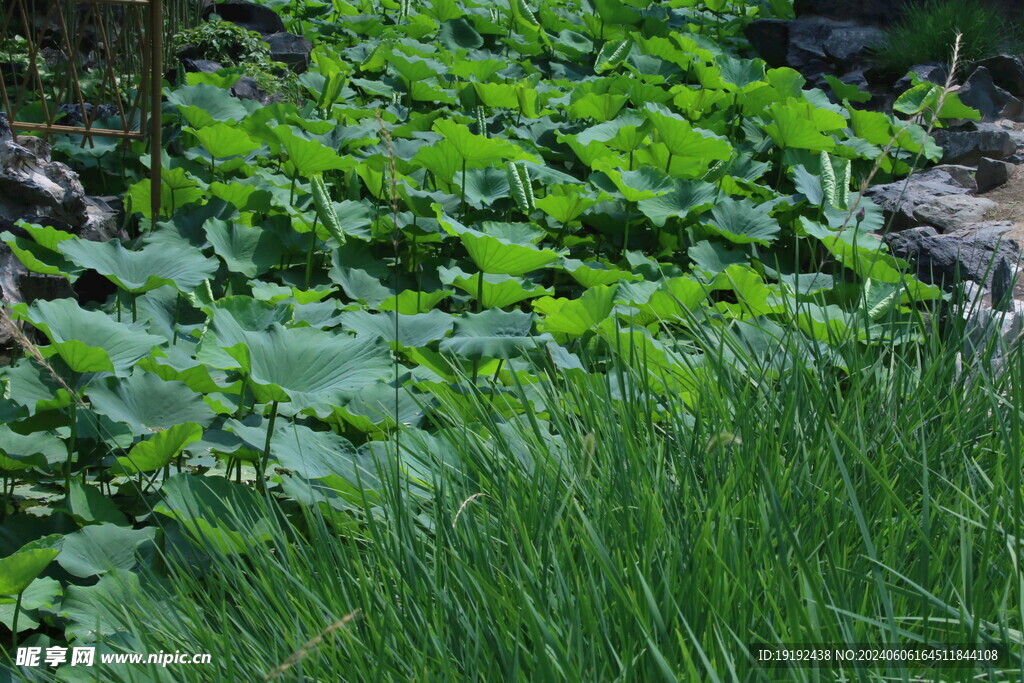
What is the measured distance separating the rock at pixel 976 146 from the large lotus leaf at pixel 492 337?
3480mm

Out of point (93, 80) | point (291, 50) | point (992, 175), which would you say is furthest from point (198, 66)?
point (992, 175)

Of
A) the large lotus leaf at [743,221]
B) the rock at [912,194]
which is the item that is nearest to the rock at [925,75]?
the rock at [912,194]

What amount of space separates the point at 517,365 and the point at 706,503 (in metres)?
0.98

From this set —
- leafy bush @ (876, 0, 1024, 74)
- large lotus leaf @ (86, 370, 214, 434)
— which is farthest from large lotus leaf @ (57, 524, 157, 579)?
leafy bush @ (876, 0, 1024, 74)

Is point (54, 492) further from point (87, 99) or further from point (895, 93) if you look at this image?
point (895, 93)

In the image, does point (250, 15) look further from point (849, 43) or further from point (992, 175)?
point (992, 175)

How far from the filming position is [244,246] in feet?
9.18

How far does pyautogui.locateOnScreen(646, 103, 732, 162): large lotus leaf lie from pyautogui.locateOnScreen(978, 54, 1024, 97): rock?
2880 mm

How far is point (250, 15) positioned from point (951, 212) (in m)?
4.37

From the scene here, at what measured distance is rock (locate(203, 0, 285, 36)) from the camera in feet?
19.1

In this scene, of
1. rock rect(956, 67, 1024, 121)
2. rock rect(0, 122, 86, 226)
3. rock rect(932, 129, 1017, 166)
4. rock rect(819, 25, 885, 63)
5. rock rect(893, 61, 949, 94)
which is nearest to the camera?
rock rect(0, 122, 86, 226)

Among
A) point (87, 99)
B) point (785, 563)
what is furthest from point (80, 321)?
point (87, 99)

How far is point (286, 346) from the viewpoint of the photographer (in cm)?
191

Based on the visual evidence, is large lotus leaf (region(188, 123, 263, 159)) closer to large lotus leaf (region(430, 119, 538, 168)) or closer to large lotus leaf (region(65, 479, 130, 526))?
large lotus leaf (region(430, 119, 538, 168))
